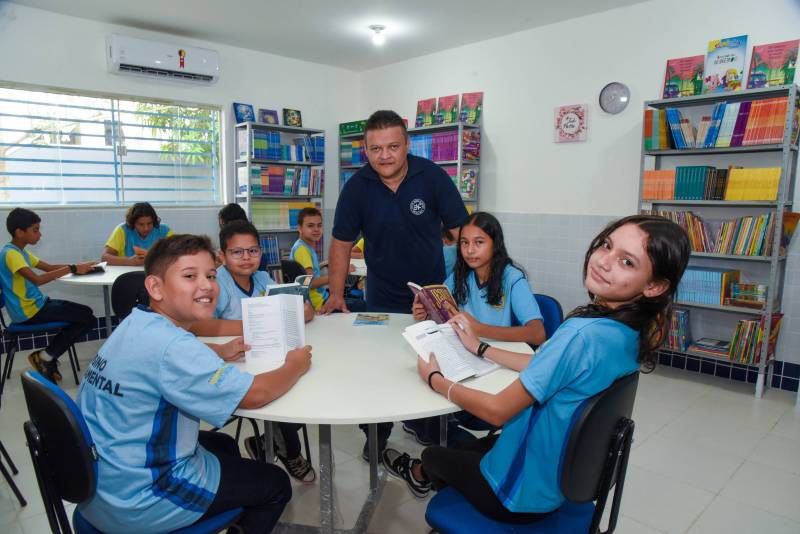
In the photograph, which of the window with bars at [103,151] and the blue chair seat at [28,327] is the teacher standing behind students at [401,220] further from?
the window with bars at [103,151]

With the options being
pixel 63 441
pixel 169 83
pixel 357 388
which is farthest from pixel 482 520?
pixel 169 83

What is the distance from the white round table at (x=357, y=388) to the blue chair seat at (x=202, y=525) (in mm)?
261

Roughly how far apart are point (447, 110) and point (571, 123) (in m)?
1.41

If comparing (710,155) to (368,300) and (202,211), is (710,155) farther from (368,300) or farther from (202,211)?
(202,211)

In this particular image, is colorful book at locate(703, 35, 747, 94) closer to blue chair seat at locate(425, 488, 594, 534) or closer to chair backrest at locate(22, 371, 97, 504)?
blue chair seat at locate(425, 488, 594, 534)

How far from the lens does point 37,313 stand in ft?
11.6

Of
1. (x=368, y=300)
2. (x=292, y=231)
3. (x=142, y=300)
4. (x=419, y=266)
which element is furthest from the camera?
(x=292, y=231)

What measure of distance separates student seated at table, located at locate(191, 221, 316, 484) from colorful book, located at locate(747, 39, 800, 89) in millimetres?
3468

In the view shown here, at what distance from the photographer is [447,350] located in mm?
1547

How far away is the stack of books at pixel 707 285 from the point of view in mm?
3658

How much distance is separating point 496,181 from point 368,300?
121 inches

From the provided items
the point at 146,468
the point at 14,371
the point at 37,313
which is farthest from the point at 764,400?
the point at 14,371

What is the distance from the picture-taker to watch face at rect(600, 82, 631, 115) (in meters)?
4.31

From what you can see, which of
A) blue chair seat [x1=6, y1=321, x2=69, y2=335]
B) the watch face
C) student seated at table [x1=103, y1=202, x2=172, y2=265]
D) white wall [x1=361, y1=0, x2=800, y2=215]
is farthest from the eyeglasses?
the watch face
